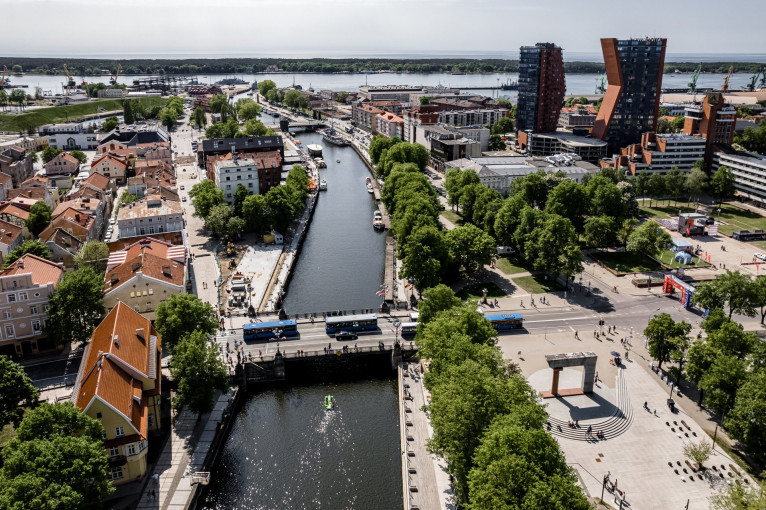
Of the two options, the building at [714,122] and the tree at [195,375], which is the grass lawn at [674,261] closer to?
the building at [714,122]

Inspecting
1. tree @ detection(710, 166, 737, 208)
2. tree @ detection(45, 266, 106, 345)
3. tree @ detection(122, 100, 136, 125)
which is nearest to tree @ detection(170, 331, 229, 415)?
tree @ detection(45, 266, 106, 345)

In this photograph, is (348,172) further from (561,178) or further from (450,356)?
(450,356)

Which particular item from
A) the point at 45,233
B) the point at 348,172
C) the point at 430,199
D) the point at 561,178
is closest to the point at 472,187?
the point at 430,199

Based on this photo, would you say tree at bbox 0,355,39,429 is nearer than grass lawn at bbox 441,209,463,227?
Yes

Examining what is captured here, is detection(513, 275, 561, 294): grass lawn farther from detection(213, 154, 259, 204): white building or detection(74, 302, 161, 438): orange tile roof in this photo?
detection(213, 154, 259, 204): white building

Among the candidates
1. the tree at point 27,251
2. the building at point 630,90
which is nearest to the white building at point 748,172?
the building at point 630,90

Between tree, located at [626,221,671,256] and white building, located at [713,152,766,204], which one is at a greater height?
white building, located at [713,152,766,204]
